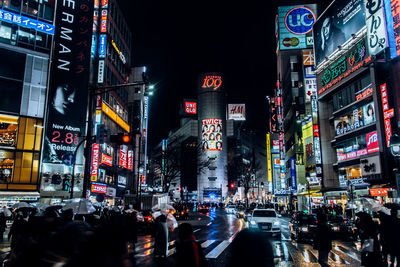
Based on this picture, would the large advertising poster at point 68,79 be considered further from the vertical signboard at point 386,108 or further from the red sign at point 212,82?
the red sign at point 212,82

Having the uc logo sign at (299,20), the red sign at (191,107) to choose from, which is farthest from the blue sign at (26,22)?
the red sign at (191,107)

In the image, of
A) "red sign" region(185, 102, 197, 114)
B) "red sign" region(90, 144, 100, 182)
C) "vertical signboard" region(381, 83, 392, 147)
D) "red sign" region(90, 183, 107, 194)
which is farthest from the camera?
"red sign" region(185, 102, 197, 114)

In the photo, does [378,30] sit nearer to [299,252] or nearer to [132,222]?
[299,252]

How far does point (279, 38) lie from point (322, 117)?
→ 1786 inches

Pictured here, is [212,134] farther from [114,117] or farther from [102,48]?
[102,48]

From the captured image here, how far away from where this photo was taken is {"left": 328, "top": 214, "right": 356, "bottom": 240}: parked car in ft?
72.7

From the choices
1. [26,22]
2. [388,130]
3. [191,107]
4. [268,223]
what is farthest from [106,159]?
[191,107]

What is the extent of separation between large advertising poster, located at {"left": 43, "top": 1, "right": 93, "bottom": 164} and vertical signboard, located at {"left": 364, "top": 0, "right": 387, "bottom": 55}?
1244 inches

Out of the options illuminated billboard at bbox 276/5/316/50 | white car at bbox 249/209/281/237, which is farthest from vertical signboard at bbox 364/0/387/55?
illuminated billboard at bbox 276/5/316/50

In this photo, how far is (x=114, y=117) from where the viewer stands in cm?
5291

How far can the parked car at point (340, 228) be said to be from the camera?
22.2m

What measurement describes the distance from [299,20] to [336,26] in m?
47.5

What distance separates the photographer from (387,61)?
33594 mm

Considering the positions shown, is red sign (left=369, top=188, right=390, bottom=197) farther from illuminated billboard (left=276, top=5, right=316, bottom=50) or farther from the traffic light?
illuminated billboard (left=276, top=5, right=316, bottom=50)
